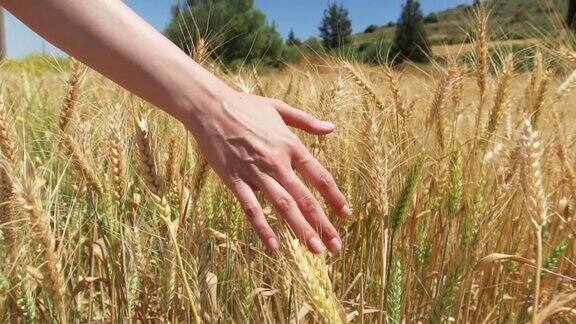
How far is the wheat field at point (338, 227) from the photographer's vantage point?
100cm

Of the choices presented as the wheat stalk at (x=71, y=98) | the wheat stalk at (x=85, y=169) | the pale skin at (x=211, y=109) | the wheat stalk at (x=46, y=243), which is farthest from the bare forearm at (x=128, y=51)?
the wheat stalk at (x=71, y=98)

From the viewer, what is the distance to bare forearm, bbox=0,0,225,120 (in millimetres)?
799

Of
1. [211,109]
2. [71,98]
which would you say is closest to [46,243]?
[211,109]

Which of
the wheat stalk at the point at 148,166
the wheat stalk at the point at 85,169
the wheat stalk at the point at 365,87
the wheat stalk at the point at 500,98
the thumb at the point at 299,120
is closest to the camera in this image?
the thumb at the point at 299,120

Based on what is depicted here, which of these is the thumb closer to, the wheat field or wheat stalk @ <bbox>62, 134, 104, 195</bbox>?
the wheat field

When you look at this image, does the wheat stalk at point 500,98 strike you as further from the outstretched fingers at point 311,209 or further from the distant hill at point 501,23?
the outstretched fingers at point 311,209

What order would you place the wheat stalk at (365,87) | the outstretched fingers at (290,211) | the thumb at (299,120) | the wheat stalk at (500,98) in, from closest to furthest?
the outstretched fingers at (290,211), the thumb at (299,120), the wheat stalk at (500,98), the wheat stalk at (365,87)

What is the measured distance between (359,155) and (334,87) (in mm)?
161

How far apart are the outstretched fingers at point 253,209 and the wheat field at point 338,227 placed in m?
0.03

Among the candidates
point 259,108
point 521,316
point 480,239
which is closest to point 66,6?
point 259,108

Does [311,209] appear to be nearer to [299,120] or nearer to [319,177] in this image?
[319,177]

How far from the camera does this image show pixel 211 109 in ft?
2.59

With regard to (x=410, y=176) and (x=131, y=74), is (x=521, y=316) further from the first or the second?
(x=131, y=74)

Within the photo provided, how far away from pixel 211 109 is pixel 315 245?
7.9 inches
